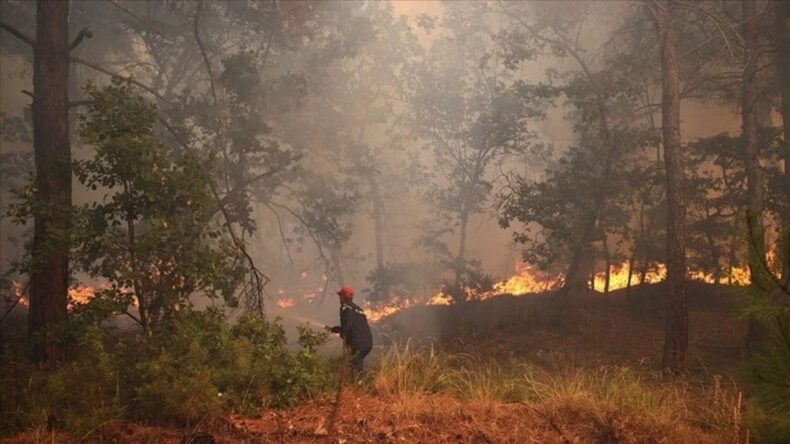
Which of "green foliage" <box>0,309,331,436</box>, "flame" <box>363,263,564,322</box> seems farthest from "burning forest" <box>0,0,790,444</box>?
"flame" <box>363,263,564,322</box>

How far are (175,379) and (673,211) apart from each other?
8842 millimetres

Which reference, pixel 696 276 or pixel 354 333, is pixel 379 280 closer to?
pixel 696 276

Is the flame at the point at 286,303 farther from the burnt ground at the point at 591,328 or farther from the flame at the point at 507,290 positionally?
the burnt ground at the point at 591,328

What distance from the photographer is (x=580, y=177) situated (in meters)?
16.5

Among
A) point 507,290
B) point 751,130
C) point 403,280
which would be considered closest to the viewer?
point 751,130

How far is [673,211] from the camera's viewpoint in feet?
34.3

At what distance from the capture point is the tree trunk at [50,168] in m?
7.77

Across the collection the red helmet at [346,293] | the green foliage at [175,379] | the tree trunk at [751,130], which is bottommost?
the green foliage at [175,379]

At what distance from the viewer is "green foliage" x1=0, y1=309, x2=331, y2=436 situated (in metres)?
5.95

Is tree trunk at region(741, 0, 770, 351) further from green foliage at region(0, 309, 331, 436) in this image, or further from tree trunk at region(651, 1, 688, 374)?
green foliage at region(0, 309, 331, 436)

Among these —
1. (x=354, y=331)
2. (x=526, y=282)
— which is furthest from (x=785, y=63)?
(x=526, y=282)

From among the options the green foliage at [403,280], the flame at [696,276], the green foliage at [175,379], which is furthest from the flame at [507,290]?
the green foliage at [175,379]

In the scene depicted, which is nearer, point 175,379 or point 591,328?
point 175,379

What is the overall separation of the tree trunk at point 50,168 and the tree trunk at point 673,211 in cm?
987
